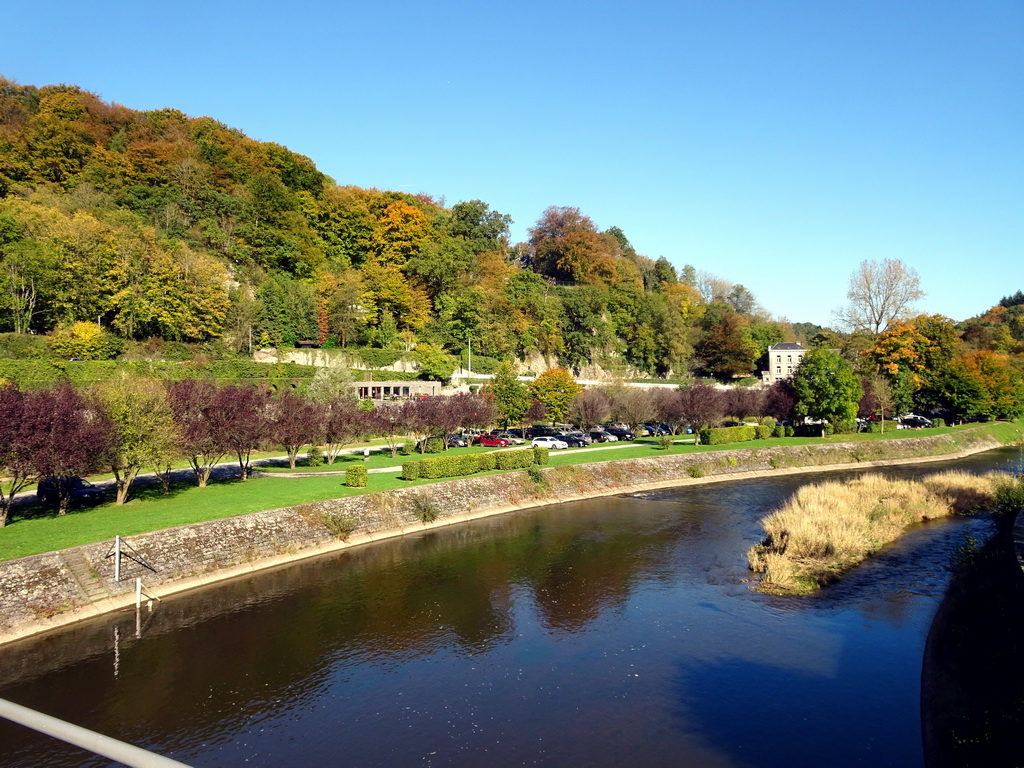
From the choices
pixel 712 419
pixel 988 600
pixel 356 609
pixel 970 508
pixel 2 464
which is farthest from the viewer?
pixel 712 419

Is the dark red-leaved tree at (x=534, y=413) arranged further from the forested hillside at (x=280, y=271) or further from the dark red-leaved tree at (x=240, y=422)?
the dark red-leaved tree at (x=240, y=422)

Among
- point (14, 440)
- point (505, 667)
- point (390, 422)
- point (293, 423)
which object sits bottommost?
point (505, 667)

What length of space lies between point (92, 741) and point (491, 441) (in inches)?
2105

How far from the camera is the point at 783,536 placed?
2989cm

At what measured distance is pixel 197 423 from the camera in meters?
35.6

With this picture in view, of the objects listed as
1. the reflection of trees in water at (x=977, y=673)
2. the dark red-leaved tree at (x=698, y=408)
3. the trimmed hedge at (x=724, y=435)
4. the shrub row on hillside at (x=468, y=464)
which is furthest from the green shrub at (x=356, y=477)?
the dark red-leaved tree at (x=698, y=408)

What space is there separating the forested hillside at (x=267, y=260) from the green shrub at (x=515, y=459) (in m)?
33.1

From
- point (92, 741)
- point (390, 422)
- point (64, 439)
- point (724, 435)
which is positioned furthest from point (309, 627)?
point (724, 435)

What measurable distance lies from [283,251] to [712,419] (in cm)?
5336

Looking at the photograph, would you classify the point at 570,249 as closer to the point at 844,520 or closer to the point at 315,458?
the point at 315,458

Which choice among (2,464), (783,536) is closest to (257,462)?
(2,464)

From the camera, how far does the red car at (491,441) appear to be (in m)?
55.9

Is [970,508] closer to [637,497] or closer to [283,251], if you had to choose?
[637,497]

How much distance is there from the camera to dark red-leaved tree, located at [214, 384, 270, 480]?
3722cm
